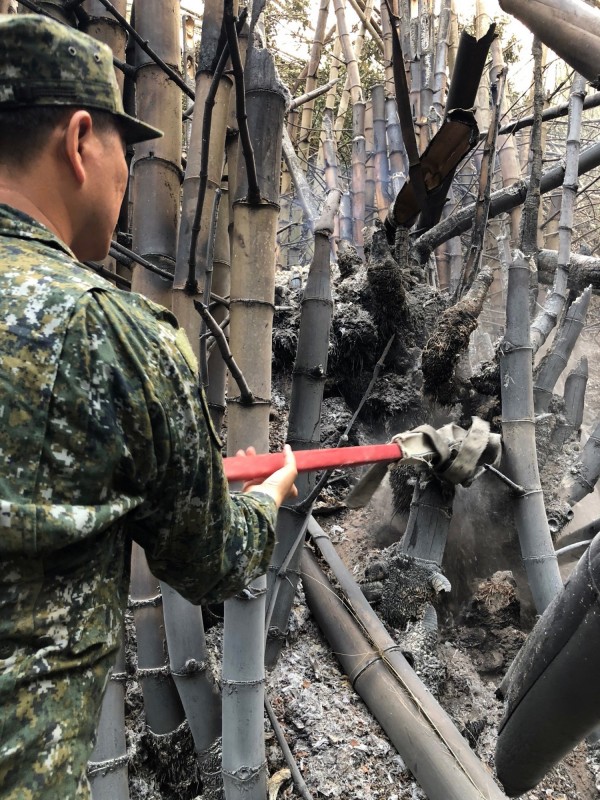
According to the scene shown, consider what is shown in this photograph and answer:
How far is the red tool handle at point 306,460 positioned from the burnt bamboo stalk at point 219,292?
2.52ft

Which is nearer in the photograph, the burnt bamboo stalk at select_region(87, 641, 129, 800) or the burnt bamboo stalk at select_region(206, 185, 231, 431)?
the burnt bamboo stalk at select_region(87, 641, 129, 800)

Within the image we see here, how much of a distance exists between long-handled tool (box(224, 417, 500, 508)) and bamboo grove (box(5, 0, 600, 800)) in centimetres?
11

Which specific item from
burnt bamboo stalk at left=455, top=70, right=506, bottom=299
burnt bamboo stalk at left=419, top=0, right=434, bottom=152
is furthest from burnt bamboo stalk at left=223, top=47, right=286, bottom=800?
burnt bamboo stalk at left=419, top=0, right=434, bottom=152

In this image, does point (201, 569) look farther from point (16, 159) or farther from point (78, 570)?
point (16, 159)

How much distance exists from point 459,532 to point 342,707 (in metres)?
1.34

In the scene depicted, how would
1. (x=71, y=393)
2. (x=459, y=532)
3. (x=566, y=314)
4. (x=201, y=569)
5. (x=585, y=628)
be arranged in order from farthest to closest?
1. (x=566, y=314)
2. (x=459, y=532)
3. (x=585, y=628)
4. (x=201, y=569)
5. (x=71, y=393)

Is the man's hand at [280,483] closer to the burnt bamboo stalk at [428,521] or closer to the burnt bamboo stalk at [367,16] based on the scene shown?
the burnt bamboo stalk at [428,521]

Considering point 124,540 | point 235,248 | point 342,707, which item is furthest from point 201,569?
point 342,707

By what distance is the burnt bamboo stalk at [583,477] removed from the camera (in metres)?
3.62

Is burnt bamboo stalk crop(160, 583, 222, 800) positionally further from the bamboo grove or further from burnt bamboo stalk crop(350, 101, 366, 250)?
burnt bamboo stalk crop(350, 101, 366, 250)

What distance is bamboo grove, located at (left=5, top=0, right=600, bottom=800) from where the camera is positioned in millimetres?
1937

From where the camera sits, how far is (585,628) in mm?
1190

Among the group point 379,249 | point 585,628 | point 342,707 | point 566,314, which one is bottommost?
point 342,707

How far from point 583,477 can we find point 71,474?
136 inches
